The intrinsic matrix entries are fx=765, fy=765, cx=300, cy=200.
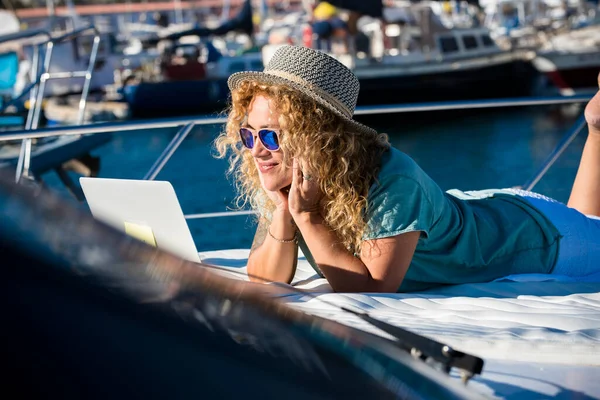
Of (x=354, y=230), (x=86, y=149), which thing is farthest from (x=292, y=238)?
(x=86, y=149)

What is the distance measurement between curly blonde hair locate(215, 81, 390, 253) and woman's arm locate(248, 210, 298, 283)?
17cm

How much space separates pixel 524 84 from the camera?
64.9 feet

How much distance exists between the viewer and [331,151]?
1971 mm

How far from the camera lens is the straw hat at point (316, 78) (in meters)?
1.93

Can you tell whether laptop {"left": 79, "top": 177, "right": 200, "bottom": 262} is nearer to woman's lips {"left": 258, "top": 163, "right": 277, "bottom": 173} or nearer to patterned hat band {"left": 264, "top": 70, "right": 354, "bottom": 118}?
woman's lips {"left": 258, "top": 163, "right": 277, "bottom": 173}

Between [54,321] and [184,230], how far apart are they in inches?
46.9

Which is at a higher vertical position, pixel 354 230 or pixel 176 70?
pixel 354 230

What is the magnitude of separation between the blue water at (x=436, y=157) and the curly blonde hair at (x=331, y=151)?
5.40 ft

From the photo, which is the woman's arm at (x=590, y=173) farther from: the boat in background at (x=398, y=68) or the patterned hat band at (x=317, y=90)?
the boat in background at (x=398, y=68)

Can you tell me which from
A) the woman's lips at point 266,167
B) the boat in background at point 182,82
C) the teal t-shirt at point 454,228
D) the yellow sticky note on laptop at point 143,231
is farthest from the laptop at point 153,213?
the boat in background at point 182,82

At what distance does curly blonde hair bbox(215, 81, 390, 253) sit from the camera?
195 centimetres

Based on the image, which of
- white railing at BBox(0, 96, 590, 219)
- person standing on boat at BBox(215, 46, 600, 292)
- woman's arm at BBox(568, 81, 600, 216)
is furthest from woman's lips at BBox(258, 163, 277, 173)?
woman's arm at BBox(568, 81, 600, 216)

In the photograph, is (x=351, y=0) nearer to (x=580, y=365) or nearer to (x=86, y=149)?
(x=86, y=149)

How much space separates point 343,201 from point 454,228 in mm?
385
